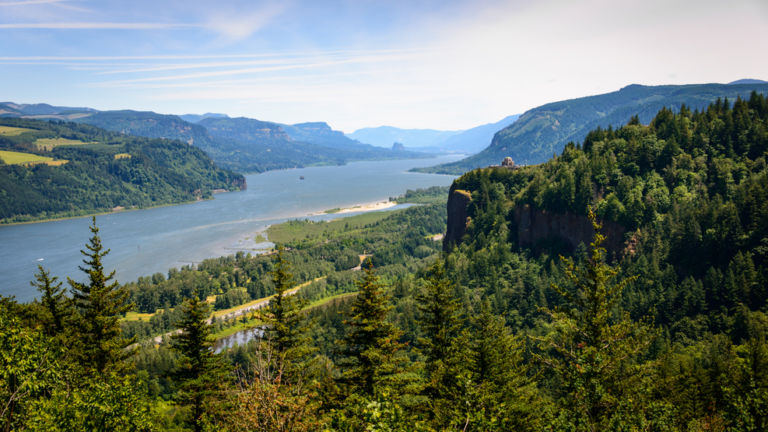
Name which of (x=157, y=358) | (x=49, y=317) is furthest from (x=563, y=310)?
(x=157, y=358)

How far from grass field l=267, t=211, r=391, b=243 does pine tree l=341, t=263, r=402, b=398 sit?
129354 millimetres

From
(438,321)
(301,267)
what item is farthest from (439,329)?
(301,267)

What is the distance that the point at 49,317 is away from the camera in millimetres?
27297

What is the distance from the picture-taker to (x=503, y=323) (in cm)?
3039

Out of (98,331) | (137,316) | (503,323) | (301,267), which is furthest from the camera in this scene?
(301,267)

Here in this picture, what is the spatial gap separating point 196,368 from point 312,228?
143m

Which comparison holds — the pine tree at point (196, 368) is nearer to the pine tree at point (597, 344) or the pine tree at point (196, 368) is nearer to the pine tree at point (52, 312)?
the pine tree at point (52, 312)

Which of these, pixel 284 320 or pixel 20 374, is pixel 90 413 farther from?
pixel 284 320

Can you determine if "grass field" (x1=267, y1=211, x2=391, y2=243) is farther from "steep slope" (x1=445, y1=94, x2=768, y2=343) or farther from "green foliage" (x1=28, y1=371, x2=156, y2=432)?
"green foliage" (x1=28, y1=371, x2=156, y2=432)

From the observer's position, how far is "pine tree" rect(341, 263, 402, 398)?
65.1 feet

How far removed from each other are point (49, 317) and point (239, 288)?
8119 centimetres

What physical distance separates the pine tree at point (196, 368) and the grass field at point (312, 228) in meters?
124

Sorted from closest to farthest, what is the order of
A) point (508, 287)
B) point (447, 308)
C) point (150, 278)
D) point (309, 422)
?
point (309, 422), point (447, 308), point (508, 287), point (150, 278)

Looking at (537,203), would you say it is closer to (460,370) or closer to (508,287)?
(508,287)
